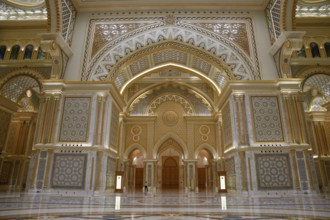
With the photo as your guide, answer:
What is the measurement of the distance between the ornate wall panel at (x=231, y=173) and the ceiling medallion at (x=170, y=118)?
6116mm

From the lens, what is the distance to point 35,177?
345 inches

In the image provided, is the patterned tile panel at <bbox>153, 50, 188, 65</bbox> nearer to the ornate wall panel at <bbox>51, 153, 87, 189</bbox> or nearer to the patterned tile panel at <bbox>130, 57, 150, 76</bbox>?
the patterned tile panel at <bbox>130, 57, 150, 76</bbox>

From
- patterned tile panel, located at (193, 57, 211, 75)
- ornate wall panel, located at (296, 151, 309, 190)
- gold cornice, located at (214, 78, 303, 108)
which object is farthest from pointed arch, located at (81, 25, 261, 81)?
ornate wall panel, located at (296, 151, 309, 190)

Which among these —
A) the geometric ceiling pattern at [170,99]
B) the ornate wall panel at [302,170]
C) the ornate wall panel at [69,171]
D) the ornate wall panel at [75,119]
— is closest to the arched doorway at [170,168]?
the geometric ceiling pattern at [170,99]

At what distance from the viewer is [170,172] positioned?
65.5 feet

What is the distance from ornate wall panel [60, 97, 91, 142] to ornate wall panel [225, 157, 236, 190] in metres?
5.99

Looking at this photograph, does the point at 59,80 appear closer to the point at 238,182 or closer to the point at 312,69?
the point at 238,182

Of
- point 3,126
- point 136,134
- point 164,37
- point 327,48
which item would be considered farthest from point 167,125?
point 327,48

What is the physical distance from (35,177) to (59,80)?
3.79m

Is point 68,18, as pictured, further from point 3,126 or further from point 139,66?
point 3,126

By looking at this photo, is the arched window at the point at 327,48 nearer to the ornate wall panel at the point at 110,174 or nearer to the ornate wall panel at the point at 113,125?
the ornate wall panel at the point at 113,125

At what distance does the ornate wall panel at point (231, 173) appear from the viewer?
9.85 meters

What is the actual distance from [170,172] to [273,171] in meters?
12.0

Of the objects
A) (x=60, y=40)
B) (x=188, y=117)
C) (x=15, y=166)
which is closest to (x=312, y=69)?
Result: (x=188, y=117)
